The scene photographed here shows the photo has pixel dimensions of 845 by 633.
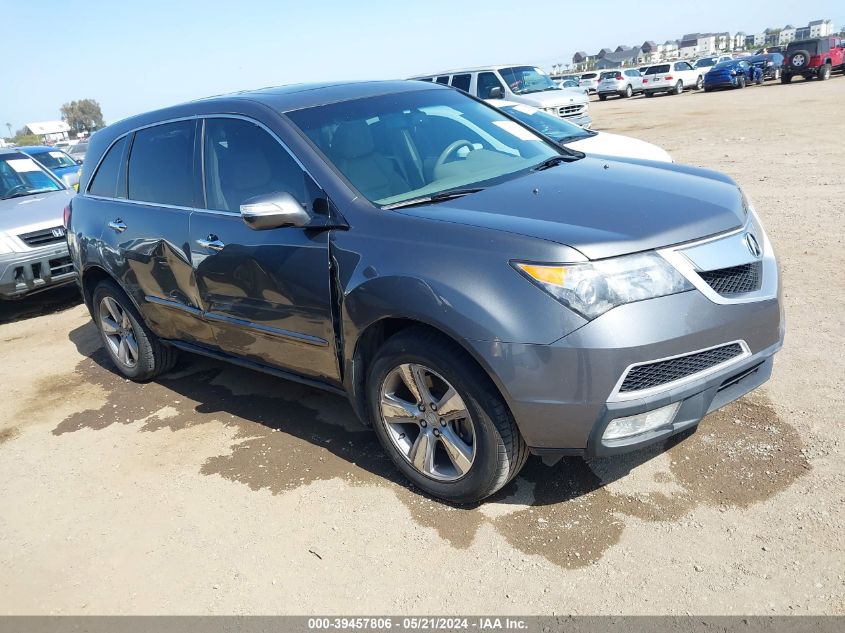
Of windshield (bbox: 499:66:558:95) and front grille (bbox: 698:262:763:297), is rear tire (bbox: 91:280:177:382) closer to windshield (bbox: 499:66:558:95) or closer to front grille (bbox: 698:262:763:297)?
front grille (bbox: 698:262:763:297)

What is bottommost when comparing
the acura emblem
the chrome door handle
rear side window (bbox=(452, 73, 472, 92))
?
the acura emblem

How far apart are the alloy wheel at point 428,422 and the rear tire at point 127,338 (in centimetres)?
242

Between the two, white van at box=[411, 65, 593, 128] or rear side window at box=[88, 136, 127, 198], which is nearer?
rear side window at box=[88, 136, 127, 198]

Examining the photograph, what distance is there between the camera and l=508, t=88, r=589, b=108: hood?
14820 mm

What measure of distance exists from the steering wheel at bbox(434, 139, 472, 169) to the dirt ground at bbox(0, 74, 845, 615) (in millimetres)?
1553

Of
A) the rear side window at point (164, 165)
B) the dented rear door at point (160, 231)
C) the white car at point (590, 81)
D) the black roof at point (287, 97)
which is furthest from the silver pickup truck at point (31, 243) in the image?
the white car at point (590, 81)

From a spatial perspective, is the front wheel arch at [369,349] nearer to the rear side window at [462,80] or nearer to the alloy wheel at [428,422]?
the alloy wheel at [428,422]

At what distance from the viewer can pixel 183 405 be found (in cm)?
479

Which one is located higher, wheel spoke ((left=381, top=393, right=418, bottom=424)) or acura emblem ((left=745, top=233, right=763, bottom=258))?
acura emblem ((left=745, top=233, right=763, bottom=258))

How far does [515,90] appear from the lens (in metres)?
15.6

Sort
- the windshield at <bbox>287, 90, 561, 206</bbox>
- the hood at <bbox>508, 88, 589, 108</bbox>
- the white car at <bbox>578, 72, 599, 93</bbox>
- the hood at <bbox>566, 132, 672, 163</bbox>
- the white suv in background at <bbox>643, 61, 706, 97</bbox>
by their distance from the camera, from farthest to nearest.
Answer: the white car at <bbox>578, 72, 599, 93</bbox>, the white suv in background at <bbox>643, 61, 706, 97</bbox>, the hood at <bbox>508, 88, 589, 108</bbox>, the hood at <bbox>566, 132, 672, 163</bbox>, the windshield at <bbox>287, 90, 561, 206</bbox>

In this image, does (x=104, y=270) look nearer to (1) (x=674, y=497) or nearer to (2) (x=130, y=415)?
(2) (x=130, y=415)

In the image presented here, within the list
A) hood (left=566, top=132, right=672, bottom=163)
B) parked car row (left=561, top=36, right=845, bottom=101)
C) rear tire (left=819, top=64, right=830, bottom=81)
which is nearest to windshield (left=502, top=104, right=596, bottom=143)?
hood (left=566, top=132, right=672, bottom=163)

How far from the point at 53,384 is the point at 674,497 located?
4.64 metres
